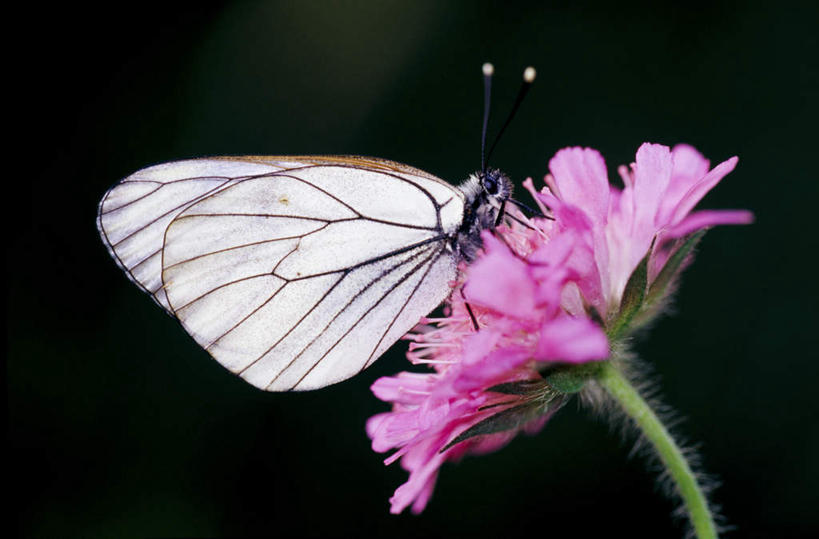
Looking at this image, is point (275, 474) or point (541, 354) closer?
point (541, 354)

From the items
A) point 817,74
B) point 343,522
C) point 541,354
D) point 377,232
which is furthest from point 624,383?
point 817,74

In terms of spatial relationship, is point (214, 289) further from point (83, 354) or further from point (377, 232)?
point (83, 354)

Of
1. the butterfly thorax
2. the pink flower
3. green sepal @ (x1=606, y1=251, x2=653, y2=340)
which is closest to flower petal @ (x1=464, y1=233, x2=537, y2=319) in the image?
the pink flower

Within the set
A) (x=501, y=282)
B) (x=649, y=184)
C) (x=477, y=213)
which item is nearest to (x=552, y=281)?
(x=501, y=282)

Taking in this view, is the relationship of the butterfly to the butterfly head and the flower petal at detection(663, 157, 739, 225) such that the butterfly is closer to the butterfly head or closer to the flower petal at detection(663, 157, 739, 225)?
the butterfly head

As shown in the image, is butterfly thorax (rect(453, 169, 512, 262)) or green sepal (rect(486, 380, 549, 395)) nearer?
green sepal (rect(486, 380, 549, 395))

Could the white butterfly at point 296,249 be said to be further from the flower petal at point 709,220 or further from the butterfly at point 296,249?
the flower petal at point 709,220

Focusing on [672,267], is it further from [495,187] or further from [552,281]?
[495,187]
